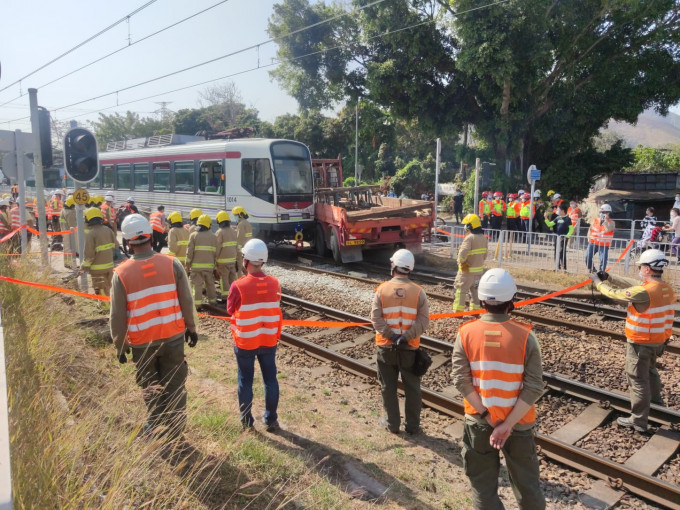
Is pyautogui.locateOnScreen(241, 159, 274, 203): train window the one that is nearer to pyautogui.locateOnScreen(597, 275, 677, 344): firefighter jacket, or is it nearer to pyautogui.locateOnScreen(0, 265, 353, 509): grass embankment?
pyautogui.locateOnScreen(0, 265, 353, 509): grass embankment

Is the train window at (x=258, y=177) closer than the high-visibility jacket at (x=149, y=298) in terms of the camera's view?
No

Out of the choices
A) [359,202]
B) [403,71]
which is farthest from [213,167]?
[403,71]

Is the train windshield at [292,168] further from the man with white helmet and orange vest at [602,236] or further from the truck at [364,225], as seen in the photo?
the man with white helmet and orange vest at [602,236]

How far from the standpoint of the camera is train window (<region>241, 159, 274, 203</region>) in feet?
45.9

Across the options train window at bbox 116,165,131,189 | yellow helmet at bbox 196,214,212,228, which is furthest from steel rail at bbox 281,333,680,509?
train window at bbox 116,165,131,189

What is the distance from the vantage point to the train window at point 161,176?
17.1 m

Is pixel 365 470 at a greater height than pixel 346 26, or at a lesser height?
lesser

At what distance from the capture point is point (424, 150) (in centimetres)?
4031

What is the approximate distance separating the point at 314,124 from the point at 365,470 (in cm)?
3642

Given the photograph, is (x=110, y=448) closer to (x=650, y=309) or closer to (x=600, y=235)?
(x=650, y=309)

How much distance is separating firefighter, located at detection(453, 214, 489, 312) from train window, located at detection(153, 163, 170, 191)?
39.0 feet

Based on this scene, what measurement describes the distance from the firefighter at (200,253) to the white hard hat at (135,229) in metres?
4.53

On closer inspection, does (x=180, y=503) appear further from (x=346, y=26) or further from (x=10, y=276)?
(x=346, y=26)

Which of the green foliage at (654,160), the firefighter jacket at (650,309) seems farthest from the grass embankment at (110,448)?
the green foliage at (654,160)
